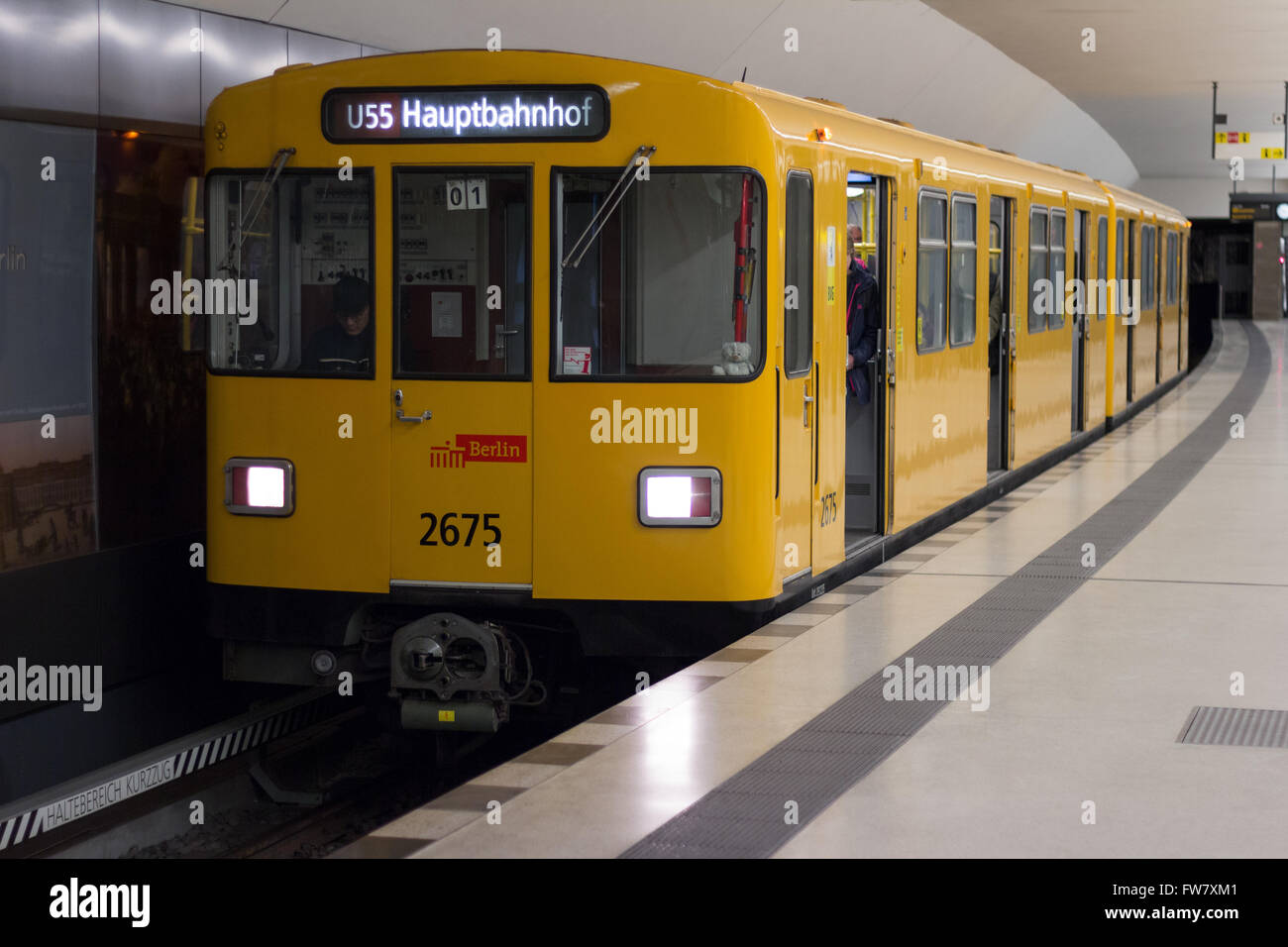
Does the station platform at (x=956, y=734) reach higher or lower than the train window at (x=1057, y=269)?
lower

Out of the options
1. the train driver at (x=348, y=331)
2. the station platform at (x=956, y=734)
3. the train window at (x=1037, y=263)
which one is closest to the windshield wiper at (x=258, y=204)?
the train driver at (x=348, y=331)

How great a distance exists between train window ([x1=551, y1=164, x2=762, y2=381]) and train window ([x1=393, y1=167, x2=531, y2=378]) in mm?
→ 196

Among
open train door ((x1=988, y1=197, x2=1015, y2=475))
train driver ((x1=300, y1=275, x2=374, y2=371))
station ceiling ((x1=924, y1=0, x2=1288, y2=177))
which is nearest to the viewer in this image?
train driver ((x1=300, y1=275, x2=374, y2=371))

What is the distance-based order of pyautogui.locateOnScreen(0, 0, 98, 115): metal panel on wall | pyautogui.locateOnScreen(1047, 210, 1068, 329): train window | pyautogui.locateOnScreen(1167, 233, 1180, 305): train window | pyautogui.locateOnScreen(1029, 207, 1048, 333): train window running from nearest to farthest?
1. pyautogui.locateOnScreen(0, 0, 98, 115): metal panel on wall
2. pyautogui.locateOnScreen(1029, 207, 1048, 333): train window
3. pyautogui.locateOnScreen(1047, 210, 1068, 329): train window
4. pyautogui.locateOnScreen(1167, 233, 1180, 305): train window

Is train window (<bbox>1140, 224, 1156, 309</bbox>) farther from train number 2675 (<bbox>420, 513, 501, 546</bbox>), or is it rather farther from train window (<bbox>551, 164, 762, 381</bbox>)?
train number 2675 (<bbox>420, 513, 501, 546</bbox>)

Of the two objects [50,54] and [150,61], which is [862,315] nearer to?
[150,61]

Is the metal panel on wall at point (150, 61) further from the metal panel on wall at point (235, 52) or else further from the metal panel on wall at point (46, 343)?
the metal panel on wall at point (46, 343)

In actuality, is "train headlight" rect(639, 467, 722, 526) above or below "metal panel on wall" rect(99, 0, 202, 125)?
below

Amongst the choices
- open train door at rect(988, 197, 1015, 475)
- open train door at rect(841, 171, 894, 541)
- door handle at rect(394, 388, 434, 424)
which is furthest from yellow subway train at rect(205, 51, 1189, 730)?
open train door at rect(988, 197, 1015, 475)

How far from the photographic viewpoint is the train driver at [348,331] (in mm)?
7180

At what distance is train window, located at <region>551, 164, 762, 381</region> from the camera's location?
6.95 meters

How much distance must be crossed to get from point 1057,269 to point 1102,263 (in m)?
3.06

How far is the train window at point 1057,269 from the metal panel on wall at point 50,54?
28.4 feet
